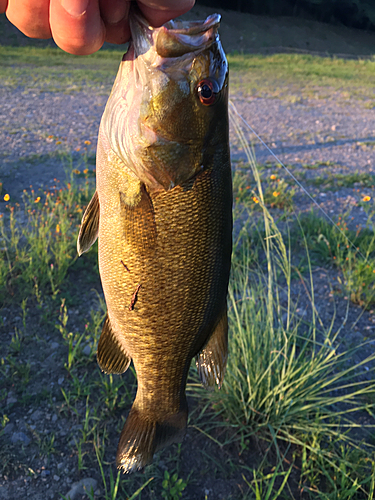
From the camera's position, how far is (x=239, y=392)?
2488 mm

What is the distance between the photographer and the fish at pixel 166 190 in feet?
3.66

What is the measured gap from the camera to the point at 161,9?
106 centimetres

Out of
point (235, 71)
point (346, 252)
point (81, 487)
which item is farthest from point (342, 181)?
point (235, 71)

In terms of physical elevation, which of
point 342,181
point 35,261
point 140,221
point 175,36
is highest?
point 175,36

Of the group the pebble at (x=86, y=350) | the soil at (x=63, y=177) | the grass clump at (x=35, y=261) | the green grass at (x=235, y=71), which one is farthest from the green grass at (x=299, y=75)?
Result: the pebble at (x=86, y=350)

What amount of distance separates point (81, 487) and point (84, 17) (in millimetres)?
2140

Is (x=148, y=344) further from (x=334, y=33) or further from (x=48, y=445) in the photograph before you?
(x=334, y=33)

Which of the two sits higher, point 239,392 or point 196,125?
point 196,125

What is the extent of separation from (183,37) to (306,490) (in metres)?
2.20

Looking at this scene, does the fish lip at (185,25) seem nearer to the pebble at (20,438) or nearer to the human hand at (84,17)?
the human hand at (84,17)

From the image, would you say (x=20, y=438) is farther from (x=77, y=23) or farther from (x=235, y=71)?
(x=235, y=71)

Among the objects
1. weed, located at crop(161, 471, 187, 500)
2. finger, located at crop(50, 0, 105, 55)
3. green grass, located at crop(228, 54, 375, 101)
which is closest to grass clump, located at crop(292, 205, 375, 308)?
weed, located at crop(161, 471, 187, 500)

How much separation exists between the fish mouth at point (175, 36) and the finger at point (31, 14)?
0.87ft

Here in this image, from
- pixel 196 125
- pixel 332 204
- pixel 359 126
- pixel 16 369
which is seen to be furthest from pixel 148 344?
pixel 359 126
